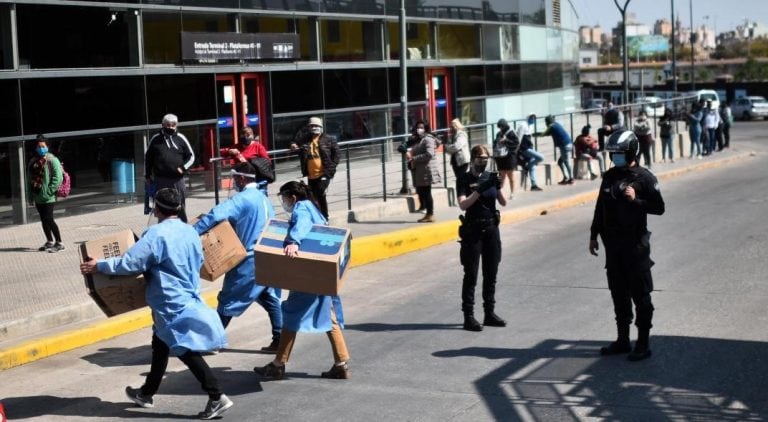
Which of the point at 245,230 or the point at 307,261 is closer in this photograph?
the point at 307,261

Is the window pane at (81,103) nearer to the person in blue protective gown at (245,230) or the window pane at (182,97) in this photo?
the window pane at (182,97)

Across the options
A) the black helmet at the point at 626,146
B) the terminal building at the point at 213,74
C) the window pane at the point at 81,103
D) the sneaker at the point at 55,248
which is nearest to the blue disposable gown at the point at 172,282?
the black helmet at the point at 626,146

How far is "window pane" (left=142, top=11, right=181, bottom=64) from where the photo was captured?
2139cm

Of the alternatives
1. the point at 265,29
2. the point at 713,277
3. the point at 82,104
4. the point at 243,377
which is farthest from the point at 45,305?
the point at 265,29

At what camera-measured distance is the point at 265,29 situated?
2488cm

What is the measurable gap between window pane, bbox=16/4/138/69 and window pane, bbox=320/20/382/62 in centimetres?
673

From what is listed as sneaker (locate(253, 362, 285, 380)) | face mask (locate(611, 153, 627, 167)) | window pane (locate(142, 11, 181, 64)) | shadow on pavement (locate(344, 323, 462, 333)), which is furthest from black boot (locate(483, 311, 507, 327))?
window pane (locate(142, 11, 181, 64))

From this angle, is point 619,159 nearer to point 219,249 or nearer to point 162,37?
point 219,249

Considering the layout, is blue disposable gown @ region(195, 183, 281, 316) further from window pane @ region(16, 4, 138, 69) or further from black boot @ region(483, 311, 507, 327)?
window pane @ region(16, 4, 138, 69)

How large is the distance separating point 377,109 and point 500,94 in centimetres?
756

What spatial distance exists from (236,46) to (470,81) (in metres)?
11.3

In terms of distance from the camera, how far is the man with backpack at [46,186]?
1505 centimetres

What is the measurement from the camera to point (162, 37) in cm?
2184

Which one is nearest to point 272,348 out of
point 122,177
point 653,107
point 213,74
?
point 122,177
